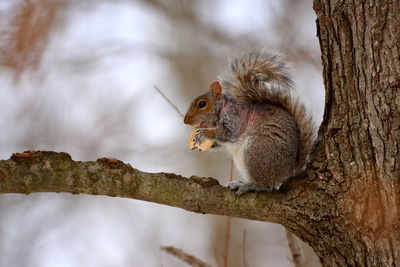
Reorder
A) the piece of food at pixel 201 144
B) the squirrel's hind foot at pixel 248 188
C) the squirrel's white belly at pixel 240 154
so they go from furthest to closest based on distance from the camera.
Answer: the piece of food at pixel 201 144 → the squirrel's white belly at pixel 240 154 → the squirrel's hind foot at pixel 248 188

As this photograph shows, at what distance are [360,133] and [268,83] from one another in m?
0.76

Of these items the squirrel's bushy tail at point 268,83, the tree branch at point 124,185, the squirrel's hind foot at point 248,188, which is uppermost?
the squirrel's bushy tail at point 268,83

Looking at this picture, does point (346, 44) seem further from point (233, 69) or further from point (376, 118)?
point (233, 69)

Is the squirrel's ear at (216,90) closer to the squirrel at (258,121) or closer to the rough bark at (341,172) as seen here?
the squirrel at (258,121)

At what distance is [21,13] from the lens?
2.20 meters

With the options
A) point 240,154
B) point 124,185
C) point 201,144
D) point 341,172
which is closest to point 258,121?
point 240,154

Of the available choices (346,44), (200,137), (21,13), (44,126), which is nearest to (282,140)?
(200,137)

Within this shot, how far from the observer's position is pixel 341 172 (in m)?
1.34

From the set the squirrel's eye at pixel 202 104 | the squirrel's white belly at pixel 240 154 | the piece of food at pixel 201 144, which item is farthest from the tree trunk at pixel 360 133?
the squirrel's eye at pixel 202 104

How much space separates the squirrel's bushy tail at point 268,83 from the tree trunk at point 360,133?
55cm

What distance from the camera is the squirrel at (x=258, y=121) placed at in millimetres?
1782

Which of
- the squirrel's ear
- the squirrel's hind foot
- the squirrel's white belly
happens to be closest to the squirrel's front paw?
the squirrel's white belly

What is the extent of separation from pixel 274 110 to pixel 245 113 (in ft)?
0.58

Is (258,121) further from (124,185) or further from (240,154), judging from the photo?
(124,185)
